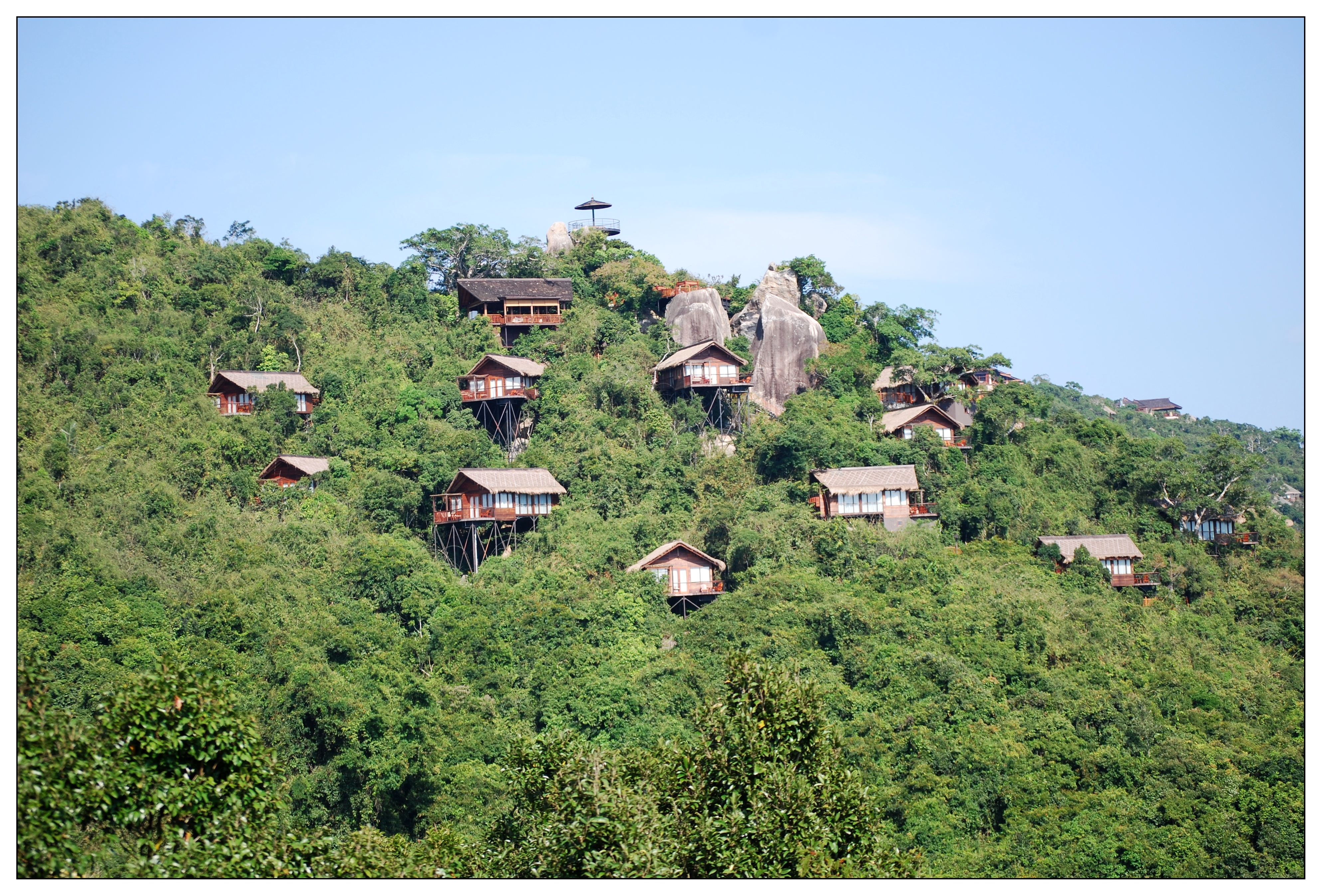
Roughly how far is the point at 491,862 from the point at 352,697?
1249 centimetres

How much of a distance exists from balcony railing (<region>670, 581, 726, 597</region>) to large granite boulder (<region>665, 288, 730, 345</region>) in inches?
472

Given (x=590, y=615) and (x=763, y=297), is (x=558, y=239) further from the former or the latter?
(x=590, y=615)

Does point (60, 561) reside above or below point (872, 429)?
below

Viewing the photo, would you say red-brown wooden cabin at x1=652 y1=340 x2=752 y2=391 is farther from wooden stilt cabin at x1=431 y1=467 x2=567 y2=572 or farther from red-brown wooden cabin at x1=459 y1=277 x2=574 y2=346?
wooden stilt cabin at x1=431 y1=467 x2=567 y2=572

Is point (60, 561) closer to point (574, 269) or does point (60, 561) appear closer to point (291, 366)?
point (291, 366)

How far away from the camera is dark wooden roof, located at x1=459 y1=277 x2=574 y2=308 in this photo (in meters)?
48.7

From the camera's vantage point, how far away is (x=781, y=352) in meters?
47.7

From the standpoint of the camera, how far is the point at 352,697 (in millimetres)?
31844

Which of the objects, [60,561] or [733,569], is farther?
[733,569]

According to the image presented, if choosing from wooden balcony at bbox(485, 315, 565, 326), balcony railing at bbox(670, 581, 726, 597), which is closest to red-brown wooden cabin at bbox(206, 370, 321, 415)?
wooden balcony at bbox(485, 315, 565, 326)

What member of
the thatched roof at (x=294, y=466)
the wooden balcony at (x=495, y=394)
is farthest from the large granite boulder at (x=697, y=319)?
the thatched roof at (x=294, y=466)

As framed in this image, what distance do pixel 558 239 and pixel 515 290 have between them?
771 cm

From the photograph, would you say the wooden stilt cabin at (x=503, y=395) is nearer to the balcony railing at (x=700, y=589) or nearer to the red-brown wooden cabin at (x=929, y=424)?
the balcony railing at (x=700, y=589)
